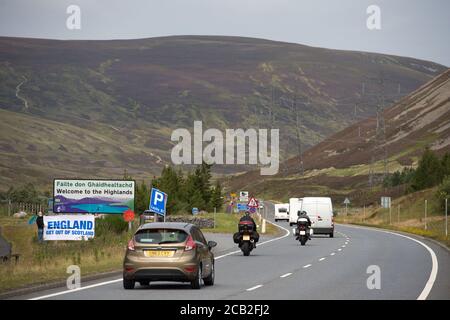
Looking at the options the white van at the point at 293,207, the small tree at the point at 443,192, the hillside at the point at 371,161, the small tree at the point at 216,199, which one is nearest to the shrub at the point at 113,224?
the white van at the point at 293,207

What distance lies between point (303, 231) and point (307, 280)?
22.5 meters

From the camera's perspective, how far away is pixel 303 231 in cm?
4662

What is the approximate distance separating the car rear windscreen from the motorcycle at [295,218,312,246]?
24485mm

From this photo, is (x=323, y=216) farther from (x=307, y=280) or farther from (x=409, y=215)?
(x=409, y=215)

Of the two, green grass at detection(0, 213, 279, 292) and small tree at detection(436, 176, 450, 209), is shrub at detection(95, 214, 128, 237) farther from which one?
small tree at detection(436, 176, 450, 209)

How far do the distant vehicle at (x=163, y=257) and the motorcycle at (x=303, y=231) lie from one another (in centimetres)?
2439

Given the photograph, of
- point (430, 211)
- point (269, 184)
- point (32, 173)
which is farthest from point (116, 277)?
point (32, 173)

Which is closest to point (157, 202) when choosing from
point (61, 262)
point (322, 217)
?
point (61, 262)

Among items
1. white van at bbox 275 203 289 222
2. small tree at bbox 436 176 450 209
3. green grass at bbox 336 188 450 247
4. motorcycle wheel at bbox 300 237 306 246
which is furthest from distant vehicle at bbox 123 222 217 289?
white van at bbox 275 203 289 222

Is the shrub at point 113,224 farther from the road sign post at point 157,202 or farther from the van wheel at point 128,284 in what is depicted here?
the van wheel at point 128,284

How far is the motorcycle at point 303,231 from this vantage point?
4644 centimetres

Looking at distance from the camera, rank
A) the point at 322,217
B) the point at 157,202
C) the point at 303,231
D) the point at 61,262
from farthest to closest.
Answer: the point at 322,217, the point at 303,231, the point at 157,202, the point at 61,262

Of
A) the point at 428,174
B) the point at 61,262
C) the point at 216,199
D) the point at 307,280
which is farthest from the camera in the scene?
the point at 428,174
